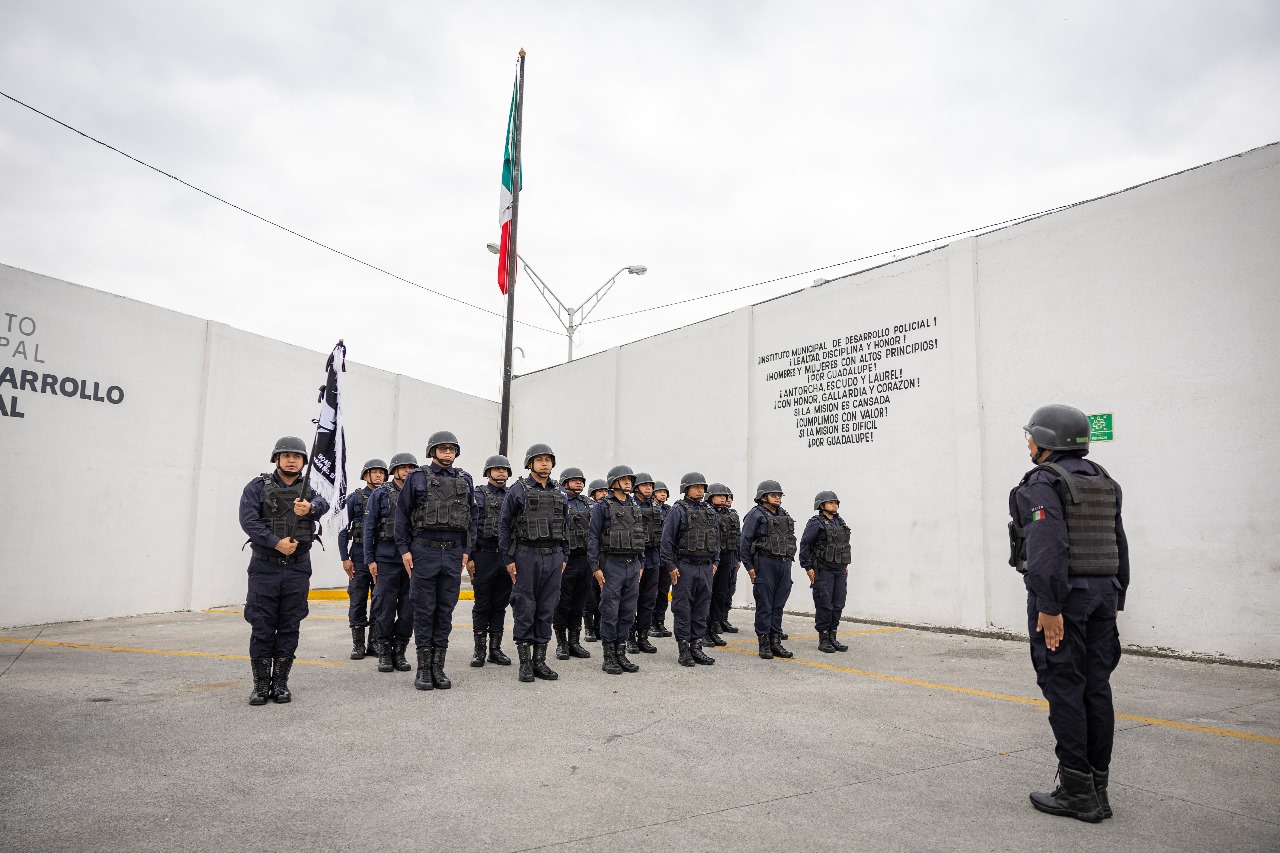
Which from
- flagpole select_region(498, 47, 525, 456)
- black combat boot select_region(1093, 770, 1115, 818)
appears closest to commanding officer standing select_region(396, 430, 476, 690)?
black combat boot select_region(1093, 770, 1115, 818)

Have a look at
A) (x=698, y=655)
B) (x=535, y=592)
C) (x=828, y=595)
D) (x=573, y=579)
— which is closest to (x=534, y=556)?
(x=535, y=592)

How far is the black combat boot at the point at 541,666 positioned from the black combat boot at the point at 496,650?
0.87 metres

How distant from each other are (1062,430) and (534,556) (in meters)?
4.68

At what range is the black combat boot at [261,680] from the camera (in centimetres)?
586

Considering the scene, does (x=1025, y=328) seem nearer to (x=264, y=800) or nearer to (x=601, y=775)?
(x=601, y=775)

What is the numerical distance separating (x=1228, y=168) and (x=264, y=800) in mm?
10954

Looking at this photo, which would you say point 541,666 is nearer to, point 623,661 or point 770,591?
point 623,661

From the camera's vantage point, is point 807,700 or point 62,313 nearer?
point 807,700

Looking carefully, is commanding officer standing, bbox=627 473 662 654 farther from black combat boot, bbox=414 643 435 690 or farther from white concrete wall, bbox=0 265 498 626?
white concrete wall, bbox=0 265 498 626

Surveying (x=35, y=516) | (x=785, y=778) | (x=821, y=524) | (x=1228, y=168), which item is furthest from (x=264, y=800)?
(x=1228, y=168)

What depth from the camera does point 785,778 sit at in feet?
13.8

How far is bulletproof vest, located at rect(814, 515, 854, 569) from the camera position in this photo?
9.43m

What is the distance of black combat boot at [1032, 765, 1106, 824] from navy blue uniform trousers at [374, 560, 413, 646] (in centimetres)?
561

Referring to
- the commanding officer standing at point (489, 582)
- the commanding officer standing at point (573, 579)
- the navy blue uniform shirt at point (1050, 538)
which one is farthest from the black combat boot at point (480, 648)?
the navy blue uniform shirt at point (1050, 538)
